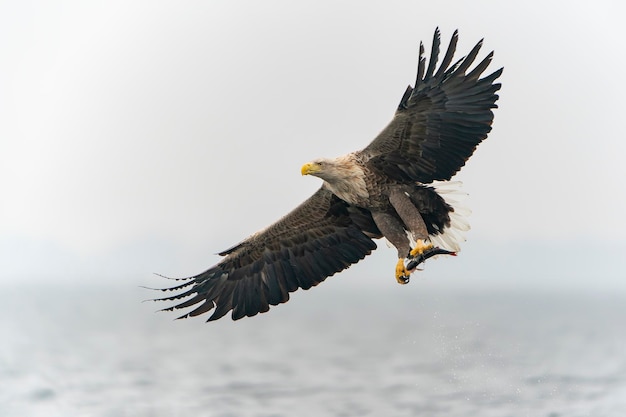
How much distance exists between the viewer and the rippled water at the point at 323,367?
76.4 feet

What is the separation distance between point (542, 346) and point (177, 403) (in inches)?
681

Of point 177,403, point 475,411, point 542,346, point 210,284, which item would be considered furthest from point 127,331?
point 210,284

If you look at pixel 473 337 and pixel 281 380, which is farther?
pixel 473 337

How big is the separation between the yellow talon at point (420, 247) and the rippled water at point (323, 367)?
39.5 feet

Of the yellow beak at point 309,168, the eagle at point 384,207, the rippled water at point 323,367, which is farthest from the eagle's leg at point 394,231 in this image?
the rippled water at point 323,367

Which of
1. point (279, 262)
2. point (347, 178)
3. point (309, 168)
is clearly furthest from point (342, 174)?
point (279, 262)

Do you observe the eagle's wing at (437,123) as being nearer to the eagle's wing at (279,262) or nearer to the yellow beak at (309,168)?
the yellow beak at (309,168)

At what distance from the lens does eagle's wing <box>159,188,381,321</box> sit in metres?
10.4

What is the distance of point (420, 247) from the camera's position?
927 cm

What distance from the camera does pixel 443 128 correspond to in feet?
29.8

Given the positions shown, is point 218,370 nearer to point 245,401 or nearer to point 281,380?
point 281,380

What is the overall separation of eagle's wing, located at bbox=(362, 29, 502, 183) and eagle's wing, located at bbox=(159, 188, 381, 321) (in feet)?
3.77

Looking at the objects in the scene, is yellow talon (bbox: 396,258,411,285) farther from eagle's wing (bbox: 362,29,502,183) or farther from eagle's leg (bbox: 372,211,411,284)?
eagle's wing (bbox: 362,29,502,183)

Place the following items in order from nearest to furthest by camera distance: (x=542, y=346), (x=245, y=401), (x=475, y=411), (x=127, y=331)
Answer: (x=475, y=411), (x=245, y=401), (x=542, y=346), (x=127, y=331)
